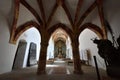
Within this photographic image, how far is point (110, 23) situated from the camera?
16.6 ft

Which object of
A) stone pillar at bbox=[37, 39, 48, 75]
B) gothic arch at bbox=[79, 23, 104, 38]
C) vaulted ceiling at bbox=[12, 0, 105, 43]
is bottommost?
stone pillar at bbox=[37, 39, 48, 75]

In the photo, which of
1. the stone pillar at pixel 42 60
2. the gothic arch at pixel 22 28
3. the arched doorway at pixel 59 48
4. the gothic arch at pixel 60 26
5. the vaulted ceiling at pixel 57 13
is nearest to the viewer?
the vaulted ceiling at pixel 57 13

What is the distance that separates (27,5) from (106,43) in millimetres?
4619

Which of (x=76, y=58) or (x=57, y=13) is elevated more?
(x=57, y=13)

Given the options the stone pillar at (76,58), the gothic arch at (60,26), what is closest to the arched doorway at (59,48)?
the gothic arch at (60,26)

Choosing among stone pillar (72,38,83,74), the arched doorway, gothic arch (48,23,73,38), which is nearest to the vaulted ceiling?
gothic arch (48,23,73,38)

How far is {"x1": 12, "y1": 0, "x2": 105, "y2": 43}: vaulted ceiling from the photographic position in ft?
17.3

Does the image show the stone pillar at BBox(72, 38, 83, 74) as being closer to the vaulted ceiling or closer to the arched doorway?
the vaulted ceiling

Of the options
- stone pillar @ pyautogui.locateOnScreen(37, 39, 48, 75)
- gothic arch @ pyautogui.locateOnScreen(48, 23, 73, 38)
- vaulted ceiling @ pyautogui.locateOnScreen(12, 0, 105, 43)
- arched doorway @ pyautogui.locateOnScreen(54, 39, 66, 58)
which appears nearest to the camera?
vaulted ceiling @ pyautogui.locateOnScreen(12, 0, 105, 43)

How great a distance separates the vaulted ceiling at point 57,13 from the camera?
529cm

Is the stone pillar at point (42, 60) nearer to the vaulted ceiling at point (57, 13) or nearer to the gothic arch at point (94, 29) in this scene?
the vaulted ceiling at point (57, 13)

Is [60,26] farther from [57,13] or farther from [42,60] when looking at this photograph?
[42,60]

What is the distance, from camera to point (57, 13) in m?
6.05

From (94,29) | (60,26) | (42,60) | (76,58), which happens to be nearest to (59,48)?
(60,26)
